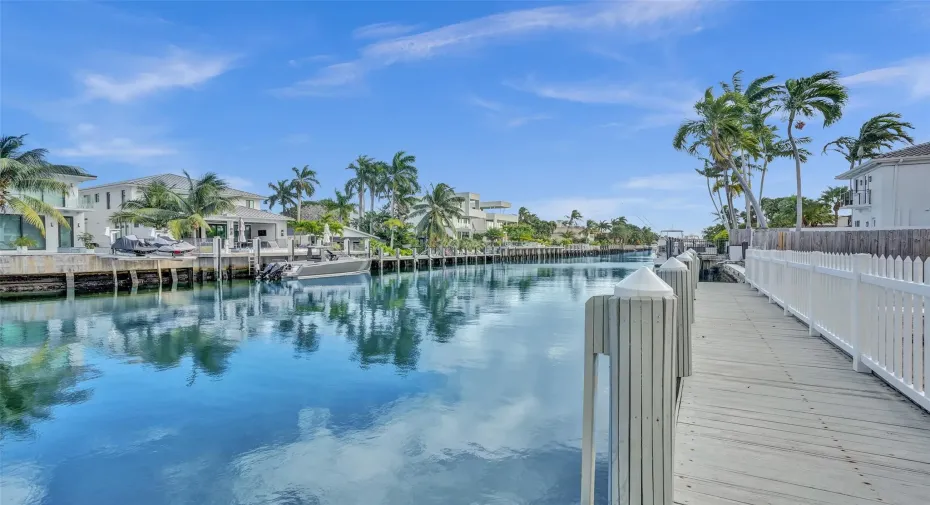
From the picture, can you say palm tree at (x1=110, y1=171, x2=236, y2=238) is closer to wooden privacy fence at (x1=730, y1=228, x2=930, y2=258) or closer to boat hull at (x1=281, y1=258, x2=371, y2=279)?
boat hull at (x1=281, y1=258, x2=371, y2=279)

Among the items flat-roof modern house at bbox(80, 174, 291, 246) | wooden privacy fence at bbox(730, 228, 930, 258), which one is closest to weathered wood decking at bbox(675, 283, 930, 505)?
wooden privacy fence at bbox(730, 228, 930, 258)

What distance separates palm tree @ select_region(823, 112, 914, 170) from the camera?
129 ft

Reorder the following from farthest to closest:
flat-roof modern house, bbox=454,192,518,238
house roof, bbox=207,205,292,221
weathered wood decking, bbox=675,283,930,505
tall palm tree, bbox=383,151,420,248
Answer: flat-roof modern house, bbox=454,192,518,238, tall palm tree, bbox=383,151,420,248, house roof, bbox=207,205,292,221, weathered wood decking, bbox=675,283,930,505

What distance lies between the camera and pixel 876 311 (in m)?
5.08

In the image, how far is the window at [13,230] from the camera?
32.2 metres

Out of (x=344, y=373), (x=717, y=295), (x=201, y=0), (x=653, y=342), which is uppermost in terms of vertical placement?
(x=201, y=0)

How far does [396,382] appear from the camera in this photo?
35.2 ft

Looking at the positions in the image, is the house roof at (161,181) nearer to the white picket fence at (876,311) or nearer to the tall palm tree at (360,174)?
the tall palm tree at (360,174)

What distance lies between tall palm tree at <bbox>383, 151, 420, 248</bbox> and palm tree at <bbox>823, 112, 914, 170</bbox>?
1632 inches

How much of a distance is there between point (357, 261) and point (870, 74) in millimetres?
42059

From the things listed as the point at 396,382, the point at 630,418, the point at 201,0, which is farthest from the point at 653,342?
the point at 201,0

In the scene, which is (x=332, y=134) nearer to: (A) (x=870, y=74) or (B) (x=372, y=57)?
(B) (x=372, y=57)

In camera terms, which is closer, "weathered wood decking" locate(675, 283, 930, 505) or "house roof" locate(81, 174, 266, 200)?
"weathered wood decking" locate(675, 283, 930, 505)

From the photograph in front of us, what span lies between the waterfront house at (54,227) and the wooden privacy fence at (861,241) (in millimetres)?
40600
